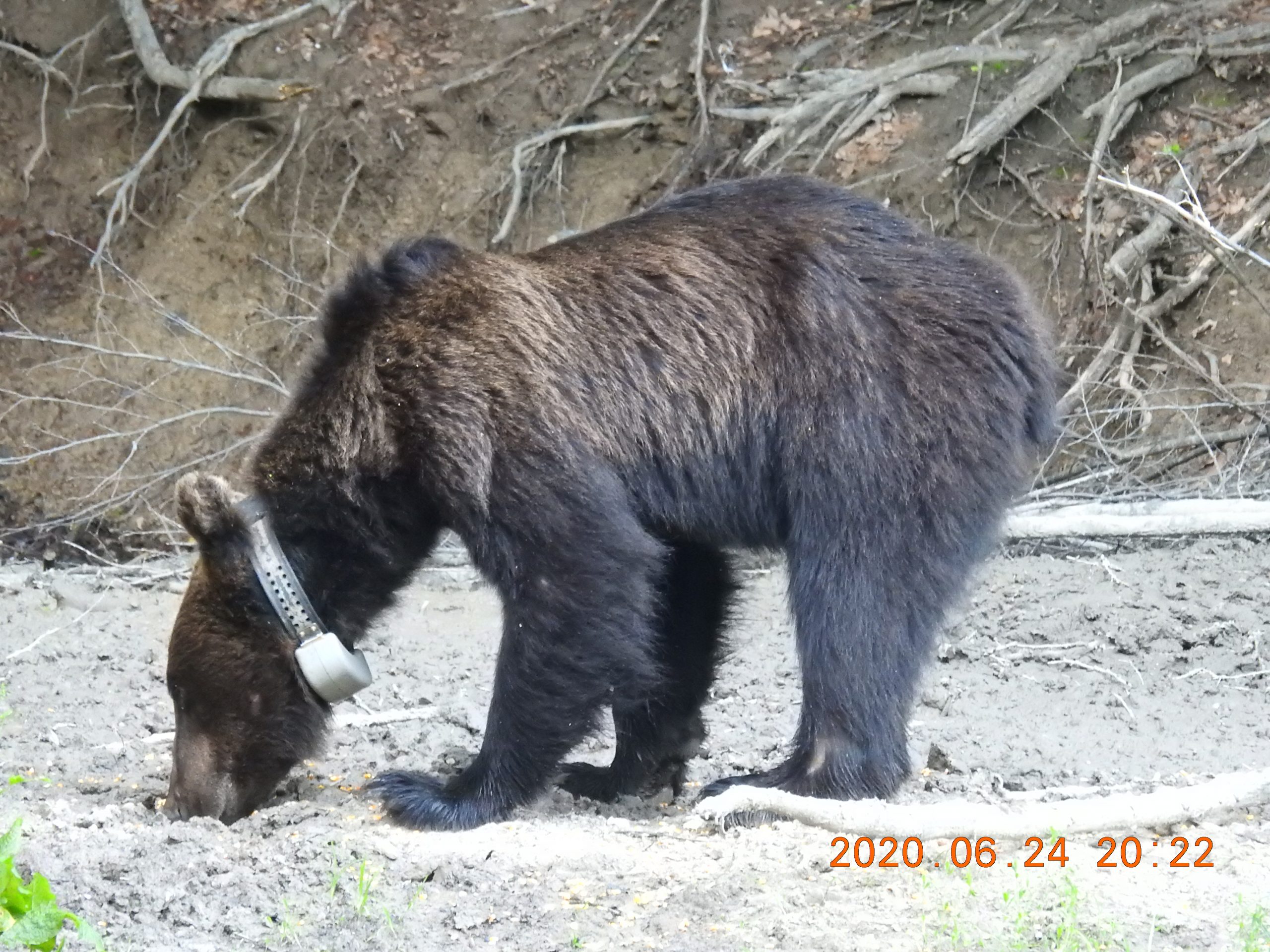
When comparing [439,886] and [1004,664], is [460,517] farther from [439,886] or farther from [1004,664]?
[1004,664]

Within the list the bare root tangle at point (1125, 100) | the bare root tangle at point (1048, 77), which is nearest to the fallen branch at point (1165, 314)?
the bare root tangle at point (1125, 100)

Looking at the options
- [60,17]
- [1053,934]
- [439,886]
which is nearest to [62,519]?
[60,17]

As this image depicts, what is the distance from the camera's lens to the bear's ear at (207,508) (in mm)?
4371

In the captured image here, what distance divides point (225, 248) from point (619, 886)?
27.3ft

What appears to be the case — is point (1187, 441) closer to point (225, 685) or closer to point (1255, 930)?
point (1255, 930)

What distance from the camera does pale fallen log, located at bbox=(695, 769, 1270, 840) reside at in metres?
3.56

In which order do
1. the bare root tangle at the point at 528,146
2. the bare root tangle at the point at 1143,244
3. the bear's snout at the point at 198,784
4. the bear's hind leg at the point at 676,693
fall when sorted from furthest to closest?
the bare root tangle at the point at 528,146
the bare root tangle at the point at 1143,244
the bear's hind leg at the point at 676,693
the bear's snout at the point at 198,784

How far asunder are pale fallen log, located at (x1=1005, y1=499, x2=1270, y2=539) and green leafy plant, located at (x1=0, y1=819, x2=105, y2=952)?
423cm

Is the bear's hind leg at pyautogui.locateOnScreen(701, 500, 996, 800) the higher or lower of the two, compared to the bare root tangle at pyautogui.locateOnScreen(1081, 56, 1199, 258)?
lower

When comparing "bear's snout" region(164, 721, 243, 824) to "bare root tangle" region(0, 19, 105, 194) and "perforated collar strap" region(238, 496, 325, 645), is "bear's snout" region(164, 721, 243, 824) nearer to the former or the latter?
"perforated collar strap" region(238, 496, 325, 645)

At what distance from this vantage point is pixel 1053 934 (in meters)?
2.97

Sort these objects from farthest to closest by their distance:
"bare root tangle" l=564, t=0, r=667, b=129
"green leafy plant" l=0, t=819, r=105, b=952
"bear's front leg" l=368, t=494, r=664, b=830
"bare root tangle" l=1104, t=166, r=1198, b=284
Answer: "bare root tangle" l=564, t=0, r=667, b=129 < "bare root tangle" l=1104, t=166, r=1198, b=284 < "bear's front leg" l=368, t=494, r=664, b=830 < "green leafy plant" l=0, t=819, r=105, b=952

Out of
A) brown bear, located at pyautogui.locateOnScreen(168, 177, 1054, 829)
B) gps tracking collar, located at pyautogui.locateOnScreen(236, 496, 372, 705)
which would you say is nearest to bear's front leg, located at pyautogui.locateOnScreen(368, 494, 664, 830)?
brown bear, located at pyautogui.locateOnScreen(168, 177, 1054, 829)
